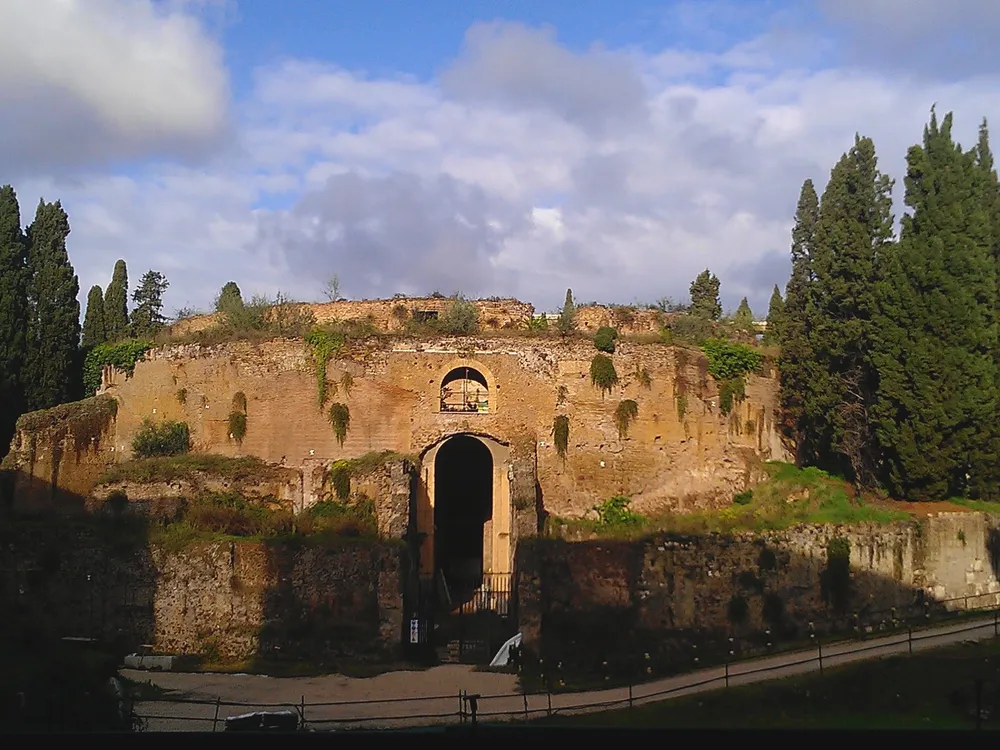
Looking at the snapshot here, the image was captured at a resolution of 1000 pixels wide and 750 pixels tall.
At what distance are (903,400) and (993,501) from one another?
4698 mm

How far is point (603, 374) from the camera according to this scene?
110ft

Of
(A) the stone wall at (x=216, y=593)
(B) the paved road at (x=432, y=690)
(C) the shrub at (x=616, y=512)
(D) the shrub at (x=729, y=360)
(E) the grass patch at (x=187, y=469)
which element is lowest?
(B) the paved road at (x=432, y=690)

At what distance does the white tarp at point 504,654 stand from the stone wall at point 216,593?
8.75 ft

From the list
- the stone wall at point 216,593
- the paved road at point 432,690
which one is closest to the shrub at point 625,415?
the stone wall at point 216,593

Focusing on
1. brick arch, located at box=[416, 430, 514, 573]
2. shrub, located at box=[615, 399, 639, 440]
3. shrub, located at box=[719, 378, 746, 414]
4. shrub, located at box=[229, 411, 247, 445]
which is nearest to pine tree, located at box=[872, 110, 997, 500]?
shrub, located at box=[719, 378, 746, 414]

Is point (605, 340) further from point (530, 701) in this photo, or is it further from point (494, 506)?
point (530, 701)

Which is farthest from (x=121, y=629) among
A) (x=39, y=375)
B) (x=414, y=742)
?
(x=414, y=742)

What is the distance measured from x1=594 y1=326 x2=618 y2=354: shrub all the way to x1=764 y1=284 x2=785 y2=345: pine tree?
6929 mm

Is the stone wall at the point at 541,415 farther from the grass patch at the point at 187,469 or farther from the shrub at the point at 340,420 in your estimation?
the grass patch at the point at 187,469

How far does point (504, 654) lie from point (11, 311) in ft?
93.9

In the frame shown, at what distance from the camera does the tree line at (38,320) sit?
4159 centimetres

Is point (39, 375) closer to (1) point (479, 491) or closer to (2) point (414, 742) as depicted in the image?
(1) point (479, 491)

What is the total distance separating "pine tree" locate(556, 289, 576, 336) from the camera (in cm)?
3496

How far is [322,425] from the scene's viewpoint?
1302 inches
